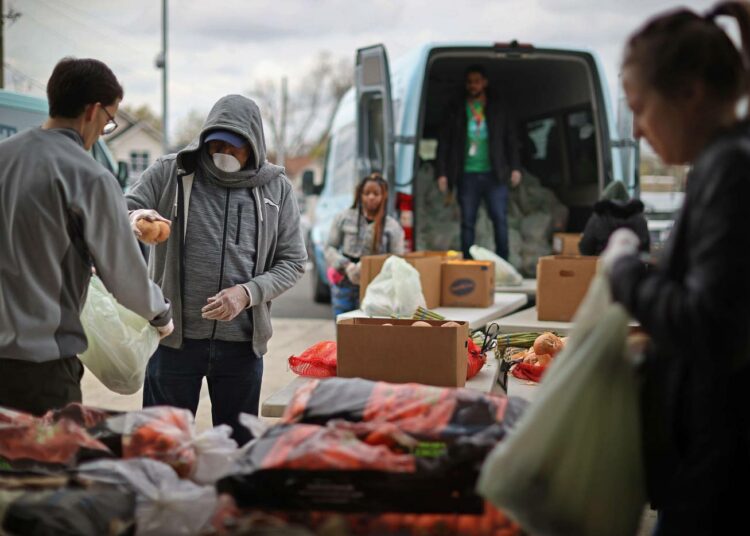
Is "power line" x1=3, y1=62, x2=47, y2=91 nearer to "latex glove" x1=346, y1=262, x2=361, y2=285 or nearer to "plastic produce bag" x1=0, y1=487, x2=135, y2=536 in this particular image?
"latex glove" x1=346, y1=262, x2=361, y2=285

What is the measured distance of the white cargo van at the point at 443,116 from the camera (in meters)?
6.52

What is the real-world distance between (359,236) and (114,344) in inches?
146

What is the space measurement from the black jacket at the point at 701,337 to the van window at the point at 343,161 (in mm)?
7032

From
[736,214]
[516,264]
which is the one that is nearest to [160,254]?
[736,214]

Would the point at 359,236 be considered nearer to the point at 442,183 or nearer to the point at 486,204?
the point at 442,183

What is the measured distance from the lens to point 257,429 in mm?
2059

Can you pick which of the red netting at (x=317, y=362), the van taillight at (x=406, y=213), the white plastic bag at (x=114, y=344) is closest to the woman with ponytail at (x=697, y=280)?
the red netting at (x=317, y=362)

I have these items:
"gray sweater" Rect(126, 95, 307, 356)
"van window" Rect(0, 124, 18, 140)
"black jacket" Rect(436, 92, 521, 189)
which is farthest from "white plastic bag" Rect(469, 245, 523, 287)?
"van window" Rect(0, 124, 18, 140)

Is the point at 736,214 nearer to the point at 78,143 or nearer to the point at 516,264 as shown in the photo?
the point at 78,143

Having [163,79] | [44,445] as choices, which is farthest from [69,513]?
[163,79]

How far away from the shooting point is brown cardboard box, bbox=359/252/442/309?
4.41 m

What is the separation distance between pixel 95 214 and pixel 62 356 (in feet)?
1.27

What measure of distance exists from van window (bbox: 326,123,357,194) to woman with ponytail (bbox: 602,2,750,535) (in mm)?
7004

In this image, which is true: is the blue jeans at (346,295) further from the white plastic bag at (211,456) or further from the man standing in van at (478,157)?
the white plastic bag at (211,456)
